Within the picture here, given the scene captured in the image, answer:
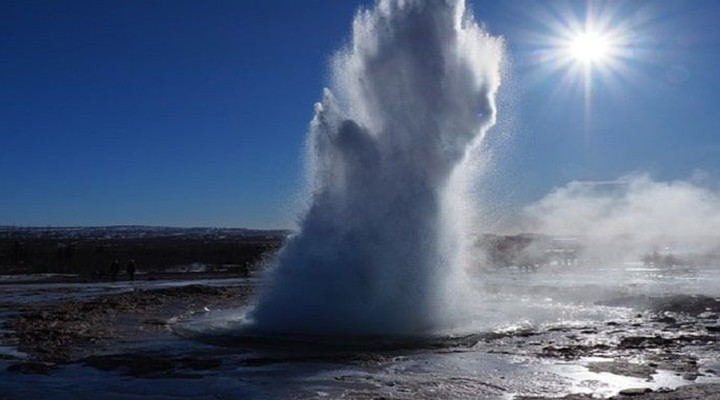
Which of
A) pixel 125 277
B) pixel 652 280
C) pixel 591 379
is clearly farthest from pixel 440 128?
pixel 125 277

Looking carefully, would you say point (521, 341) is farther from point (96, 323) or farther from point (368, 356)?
point (96, 323)

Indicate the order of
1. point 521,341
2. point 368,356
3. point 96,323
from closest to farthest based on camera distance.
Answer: point 368,356 < point 521,341 < point 96,323

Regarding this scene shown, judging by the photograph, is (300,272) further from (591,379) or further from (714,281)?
(714,281)

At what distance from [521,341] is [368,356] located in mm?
3252

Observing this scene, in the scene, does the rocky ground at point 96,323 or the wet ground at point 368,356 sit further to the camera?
the rocky ground at point 96,323

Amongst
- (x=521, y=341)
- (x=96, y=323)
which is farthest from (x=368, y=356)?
(x=96, y=323)

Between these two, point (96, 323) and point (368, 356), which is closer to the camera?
point (368, 356)

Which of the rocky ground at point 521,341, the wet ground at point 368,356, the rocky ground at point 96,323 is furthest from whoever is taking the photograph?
the rocky ground at point 96,323

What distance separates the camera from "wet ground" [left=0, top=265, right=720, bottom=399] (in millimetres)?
9398

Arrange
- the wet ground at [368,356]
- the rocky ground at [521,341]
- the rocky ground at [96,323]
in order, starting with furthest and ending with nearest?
the rocky ground at [96,323]
the rocky ground at [521,341]
the wet ground at [368,356]

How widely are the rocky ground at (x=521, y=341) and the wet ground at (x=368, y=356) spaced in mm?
32

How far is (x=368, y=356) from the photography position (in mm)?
11906

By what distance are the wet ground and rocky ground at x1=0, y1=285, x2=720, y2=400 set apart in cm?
3

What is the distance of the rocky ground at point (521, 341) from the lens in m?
10.7
